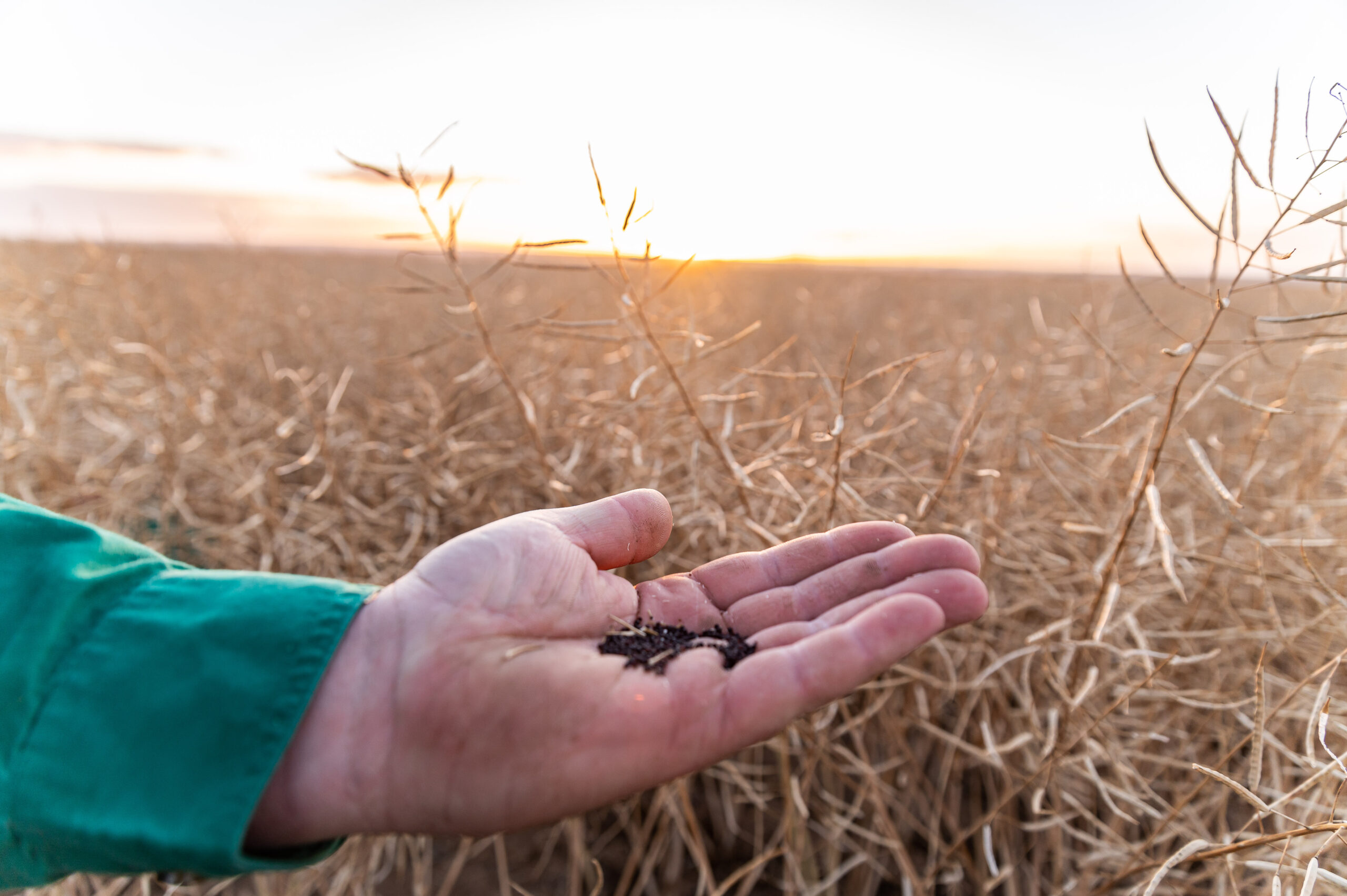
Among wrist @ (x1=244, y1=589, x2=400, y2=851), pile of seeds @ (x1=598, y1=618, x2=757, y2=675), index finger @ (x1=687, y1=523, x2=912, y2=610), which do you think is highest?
index finger @ (x1=687, y1=523, x2=912, y2=610)

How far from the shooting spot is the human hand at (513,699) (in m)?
1.11

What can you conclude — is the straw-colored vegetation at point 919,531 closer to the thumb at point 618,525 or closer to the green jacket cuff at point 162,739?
the thumb at point 618,525

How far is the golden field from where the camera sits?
1599 millimetres

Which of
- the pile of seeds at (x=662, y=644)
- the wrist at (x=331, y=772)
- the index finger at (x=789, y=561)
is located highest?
the index finger at (x=789, y=561)

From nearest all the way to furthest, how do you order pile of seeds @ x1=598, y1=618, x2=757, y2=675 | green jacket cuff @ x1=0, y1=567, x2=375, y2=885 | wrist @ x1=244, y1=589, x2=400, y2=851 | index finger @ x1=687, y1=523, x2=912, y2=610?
green jacket cuff @ x1=0, y1=567, x2=375, y2=885
wrist @ x1=244, y1=589, x2=400, y2=851
pile of seeds @ x1=598, y1=618, x2=757, y2=675
index finger @ x1=687, y1=523, x2=912, y2=610

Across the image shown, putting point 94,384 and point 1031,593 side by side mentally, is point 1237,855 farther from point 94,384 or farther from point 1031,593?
point 94,384

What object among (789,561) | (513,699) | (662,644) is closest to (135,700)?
(513,699)

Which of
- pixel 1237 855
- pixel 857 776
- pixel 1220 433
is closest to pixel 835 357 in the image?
pixel 1220 433

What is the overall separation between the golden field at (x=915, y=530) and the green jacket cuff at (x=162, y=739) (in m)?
0.13

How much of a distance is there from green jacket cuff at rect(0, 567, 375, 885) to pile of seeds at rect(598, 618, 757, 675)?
1.57 feet

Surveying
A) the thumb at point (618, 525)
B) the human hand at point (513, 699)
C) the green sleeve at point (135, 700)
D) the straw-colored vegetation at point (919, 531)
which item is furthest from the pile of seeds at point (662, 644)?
the green sleeve at point (135, 700)

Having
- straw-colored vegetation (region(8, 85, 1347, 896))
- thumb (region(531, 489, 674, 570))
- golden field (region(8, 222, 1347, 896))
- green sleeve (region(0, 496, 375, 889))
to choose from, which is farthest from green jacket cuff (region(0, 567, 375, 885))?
straw-colored vegetation (region(8, 85, 1347, 896))

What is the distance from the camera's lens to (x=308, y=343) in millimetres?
4648

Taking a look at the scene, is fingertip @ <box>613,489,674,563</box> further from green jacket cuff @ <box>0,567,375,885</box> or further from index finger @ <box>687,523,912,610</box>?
green jacket cuff @ <box>0,567,375,885</box>
